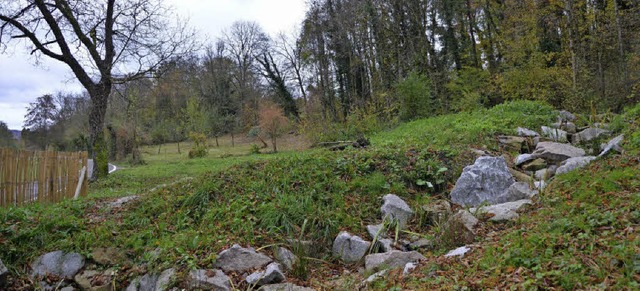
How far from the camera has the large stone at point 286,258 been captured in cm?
461

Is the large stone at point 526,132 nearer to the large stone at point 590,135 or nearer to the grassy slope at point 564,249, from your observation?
the large stone at point 590,135

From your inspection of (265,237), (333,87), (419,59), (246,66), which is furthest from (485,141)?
(246,66)

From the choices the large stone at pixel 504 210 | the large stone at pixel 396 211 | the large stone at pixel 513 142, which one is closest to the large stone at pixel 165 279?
the large stone at pixel 396 211

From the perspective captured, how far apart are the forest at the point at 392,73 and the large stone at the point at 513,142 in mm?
3305

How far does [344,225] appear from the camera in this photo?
538 cm

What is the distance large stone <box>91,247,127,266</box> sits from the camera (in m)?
4.73

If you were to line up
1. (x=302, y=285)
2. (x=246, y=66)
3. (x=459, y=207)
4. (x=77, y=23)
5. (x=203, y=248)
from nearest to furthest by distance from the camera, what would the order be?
(x=302, y=285), (x=203, y=248), (x=459, y=207), (x=77, y=23), (x=246, y=66)

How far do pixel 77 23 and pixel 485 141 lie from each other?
14.8m

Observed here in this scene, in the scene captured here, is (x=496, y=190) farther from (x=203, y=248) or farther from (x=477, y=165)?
(x=203, y=248)

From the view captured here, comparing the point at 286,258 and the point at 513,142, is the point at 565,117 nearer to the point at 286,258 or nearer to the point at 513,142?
the point at 513,142

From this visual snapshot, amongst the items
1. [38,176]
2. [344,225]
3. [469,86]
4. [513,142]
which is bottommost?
[344,225]

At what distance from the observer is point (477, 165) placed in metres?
6.12

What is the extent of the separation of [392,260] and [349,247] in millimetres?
806

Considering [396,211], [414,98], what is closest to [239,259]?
[396,211]
